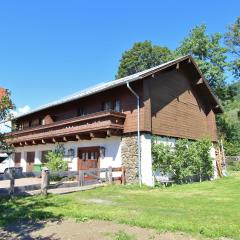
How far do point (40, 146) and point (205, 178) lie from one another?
1411cm

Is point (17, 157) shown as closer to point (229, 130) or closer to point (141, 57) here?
point (229, 130)

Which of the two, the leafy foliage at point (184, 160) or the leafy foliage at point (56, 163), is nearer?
the leafy foliage at point (184, 160)

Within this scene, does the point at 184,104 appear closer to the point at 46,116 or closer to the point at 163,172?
the point at 163,172

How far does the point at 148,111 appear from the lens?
19922 mm

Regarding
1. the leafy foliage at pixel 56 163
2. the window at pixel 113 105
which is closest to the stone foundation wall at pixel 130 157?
the window at pixel 113 105

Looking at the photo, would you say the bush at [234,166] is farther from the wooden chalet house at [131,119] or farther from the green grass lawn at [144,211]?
the green grass lawn at [144,211]

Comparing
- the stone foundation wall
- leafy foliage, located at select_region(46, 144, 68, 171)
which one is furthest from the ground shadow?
leafy foliage, located at select_region(46, 144, 68, 171)

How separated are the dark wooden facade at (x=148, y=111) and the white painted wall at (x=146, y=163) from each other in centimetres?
80

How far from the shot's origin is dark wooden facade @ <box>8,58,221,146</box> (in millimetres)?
20094

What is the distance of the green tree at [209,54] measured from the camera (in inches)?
1617

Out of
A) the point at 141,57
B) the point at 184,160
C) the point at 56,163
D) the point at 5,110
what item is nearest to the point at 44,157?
the point at 56,163

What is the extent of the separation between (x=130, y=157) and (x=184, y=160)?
3.52 meters

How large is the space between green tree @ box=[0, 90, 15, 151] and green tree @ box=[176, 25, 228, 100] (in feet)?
104

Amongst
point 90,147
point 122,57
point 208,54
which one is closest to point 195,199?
point 90,147
